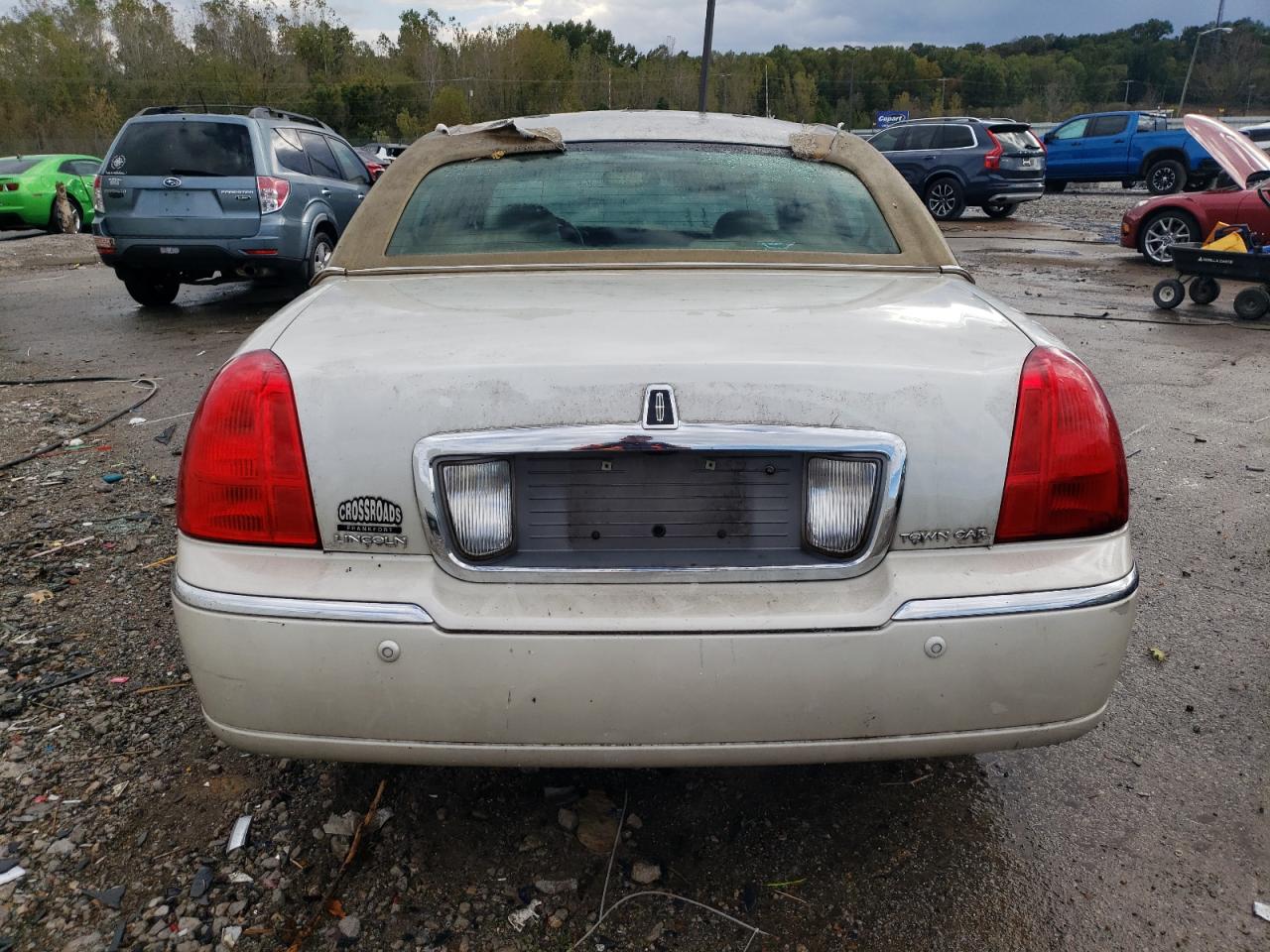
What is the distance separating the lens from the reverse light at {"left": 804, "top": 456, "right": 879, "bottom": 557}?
5.58 feet

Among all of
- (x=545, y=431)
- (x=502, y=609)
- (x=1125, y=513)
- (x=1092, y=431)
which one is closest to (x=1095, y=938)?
(x=1125, y=513)

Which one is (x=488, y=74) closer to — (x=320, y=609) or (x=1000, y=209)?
(x=1000, y=209)

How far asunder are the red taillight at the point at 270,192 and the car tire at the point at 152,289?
68.9 inches

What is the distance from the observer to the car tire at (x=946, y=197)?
733 inches

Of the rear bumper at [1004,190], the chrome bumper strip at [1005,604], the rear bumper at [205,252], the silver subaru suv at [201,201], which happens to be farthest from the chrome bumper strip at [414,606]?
the rear bumper at [1004,190]

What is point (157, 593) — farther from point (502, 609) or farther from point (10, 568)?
point (502, 609)

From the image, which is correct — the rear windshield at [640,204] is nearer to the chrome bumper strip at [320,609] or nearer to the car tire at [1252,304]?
the chrome bumper strip at [320,609]

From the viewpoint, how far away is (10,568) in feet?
11.9

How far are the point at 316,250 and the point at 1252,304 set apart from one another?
9.04 m

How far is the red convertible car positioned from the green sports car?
60.4 ft

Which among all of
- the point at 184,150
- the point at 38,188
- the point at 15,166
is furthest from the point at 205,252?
the point at 15,166

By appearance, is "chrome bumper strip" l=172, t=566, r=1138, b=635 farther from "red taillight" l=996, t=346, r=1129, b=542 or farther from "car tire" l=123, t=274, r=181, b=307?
"car tire" l=123, t=274, r=181, b=307

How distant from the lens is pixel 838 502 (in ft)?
5.65

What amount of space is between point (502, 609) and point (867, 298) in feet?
3.43
